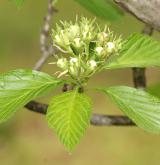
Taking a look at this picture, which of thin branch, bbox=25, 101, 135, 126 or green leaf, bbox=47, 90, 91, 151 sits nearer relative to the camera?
green leaf, bbox=47, 90, 91, 151

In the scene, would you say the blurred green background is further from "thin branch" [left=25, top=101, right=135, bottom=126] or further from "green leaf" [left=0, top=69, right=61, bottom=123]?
"green leaf" [left=0, top=69, right=61, bottom=123]

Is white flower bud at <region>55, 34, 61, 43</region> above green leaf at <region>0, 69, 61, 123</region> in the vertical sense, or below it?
above

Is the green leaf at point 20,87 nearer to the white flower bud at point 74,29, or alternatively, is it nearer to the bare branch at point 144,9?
the white flower bud at point 74,29

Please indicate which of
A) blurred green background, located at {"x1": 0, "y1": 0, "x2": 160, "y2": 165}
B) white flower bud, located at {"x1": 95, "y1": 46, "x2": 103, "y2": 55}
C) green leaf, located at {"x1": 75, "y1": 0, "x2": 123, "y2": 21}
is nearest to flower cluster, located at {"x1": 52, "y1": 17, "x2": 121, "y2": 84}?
white flower bud, located at {"x1": 95, "y1": 46, "x2": 103, "y2": 55}

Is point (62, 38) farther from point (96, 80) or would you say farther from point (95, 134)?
point (96, 80)

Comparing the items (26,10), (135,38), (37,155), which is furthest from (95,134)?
(135,38)
